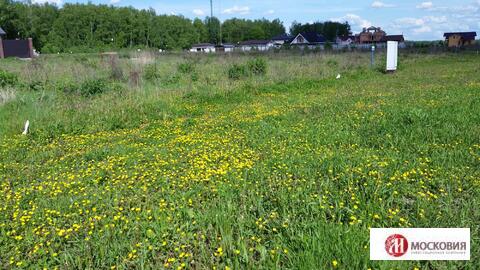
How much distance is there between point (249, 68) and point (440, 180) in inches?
524

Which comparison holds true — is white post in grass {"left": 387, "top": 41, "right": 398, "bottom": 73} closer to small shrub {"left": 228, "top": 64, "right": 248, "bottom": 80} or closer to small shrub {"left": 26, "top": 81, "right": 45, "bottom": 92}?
small shrub {"left": 228, "top": 64, "right": 248, "bottom": 80}

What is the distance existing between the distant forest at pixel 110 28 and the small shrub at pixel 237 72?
40383 mm

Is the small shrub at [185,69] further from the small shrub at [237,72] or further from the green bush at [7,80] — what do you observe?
the green bush at [7,80]

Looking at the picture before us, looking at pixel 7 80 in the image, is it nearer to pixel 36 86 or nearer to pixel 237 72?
pixel 36 86

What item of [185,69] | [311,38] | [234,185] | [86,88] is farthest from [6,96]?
[311,38]

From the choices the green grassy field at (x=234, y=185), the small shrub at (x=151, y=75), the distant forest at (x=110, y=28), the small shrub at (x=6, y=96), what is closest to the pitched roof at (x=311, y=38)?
the distant forest at (x=110, y=28)

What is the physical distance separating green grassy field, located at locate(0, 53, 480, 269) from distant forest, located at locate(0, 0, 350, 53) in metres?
49.8

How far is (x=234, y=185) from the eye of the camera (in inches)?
166

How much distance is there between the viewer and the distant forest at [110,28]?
219 feet

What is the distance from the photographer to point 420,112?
271 inches

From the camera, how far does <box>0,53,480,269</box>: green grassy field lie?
305cm

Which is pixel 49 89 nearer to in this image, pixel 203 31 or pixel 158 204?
pixel 158 204

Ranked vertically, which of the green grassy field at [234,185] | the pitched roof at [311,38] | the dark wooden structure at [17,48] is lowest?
the green grassy field at [234,185]

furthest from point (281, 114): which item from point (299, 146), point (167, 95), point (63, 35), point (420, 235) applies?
point (63, 35)
